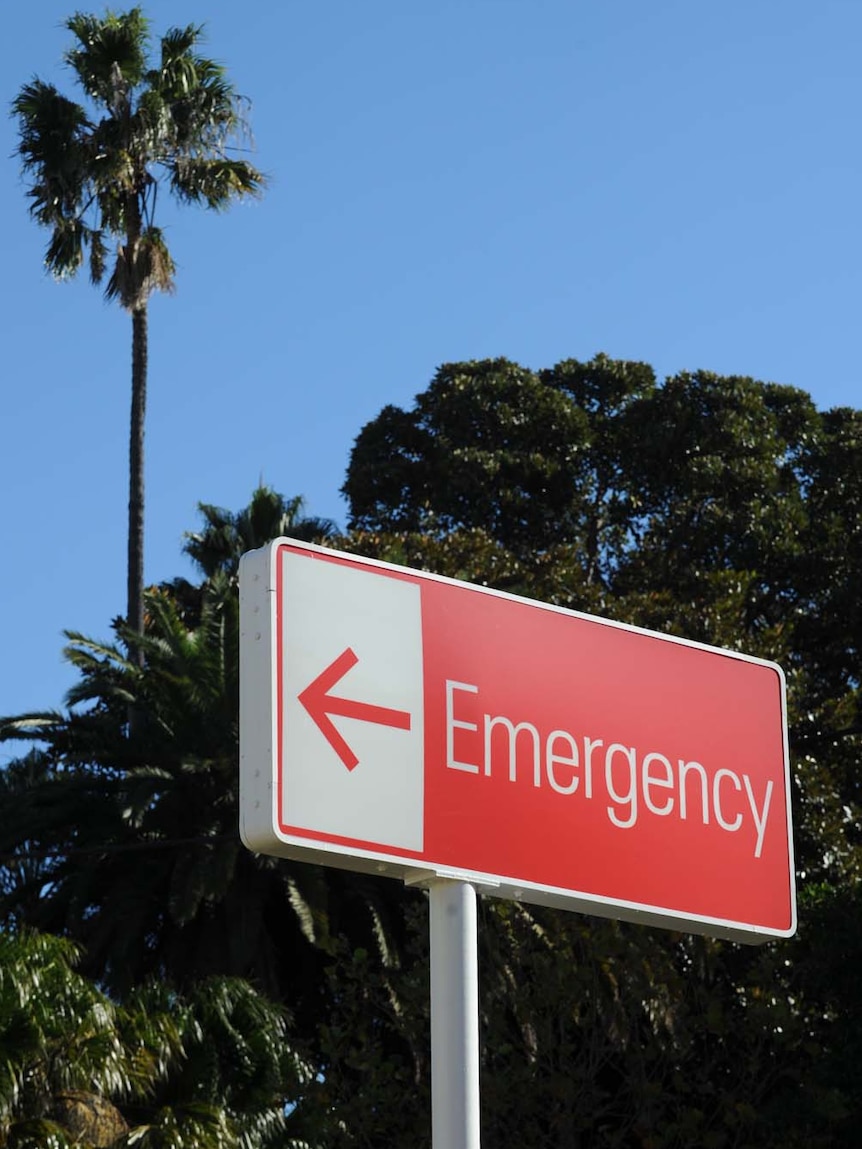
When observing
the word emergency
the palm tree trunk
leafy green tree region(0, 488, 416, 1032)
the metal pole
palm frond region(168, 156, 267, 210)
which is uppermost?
palm frond region(168, 156, 267, 210)

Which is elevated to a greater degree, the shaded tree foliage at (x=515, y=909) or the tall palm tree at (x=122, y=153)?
the tall palm tree at (x=122, y=153)

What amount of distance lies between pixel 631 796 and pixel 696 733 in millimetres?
179

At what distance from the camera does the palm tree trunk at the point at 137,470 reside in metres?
26.8

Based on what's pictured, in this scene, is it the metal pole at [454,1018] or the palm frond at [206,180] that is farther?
the palm frond at [206,180]

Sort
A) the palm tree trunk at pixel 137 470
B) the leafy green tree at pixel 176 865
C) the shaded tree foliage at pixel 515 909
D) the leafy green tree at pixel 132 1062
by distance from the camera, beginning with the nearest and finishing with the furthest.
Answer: the leafy green tree at pixel 132 1062, the shaded tree foliage at pixel 515 909, the leafy green tree at pixel 176 865, the palm tree trunk at pixel 137 470

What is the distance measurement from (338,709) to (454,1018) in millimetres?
458

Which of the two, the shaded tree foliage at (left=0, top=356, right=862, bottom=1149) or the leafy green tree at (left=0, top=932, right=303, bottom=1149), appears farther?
the shaded tree foliage at (left=0, top=356, right=862, bottom=1149)

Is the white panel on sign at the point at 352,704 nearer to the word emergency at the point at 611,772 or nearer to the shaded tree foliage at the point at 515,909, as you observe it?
the word emergency at the point at 611,772

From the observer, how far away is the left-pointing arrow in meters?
2.61

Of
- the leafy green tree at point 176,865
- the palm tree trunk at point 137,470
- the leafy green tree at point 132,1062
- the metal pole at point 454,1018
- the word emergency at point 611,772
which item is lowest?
the metal pole at point 454,1018

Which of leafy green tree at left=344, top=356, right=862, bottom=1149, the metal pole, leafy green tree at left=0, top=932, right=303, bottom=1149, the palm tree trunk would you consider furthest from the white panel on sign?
the palm tree trunk

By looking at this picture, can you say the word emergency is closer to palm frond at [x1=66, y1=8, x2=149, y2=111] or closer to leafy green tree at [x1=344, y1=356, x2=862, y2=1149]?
leafy green tree at [x1=344, y1=356, x2=862, y2=1149]

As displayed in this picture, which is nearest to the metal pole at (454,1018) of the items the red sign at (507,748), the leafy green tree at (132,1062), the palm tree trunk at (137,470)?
the red sign at (507,748)

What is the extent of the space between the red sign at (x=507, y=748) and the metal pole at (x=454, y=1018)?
53 millimetres
